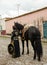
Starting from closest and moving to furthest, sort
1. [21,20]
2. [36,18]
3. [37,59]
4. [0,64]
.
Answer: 1. [0,64]
2. [37,59]
3. [36,18]
4. [21,20]

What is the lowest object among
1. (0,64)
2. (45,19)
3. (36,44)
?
(0,64)

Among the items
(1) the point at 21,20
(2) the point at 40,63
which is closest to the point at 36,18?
(1) the point at 21,20

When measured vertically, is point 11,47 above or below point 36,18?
below

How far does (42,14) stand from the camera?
82.1 ft

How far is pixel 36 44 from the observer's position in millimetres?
8297

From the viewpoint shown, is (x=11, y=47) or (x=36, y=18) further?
(x=36, y=18)

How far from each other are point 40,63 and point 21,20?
23298mm

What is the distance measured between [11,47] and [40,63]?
2.06 m

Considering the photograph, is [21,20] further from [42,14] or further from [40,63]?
[40,63]

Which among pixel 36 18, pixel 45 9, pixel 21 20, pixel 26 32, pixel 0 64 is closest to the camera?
pixel 0 64

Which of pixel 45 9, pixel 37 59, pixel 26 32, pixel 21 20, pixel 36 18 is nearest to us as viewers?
pixel 37 59

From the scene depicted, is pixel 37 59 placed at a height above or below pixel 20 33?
below

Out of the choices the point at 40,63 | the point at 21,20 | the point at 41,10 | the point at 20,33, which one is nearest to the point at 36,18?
the point at 41,10

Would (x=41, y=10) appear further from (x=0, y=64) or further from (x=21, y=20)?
(x=0, y=64)
